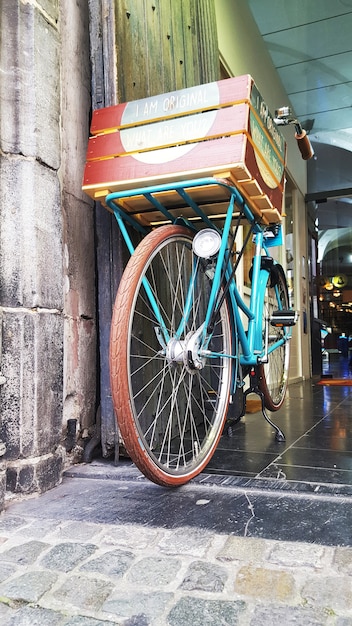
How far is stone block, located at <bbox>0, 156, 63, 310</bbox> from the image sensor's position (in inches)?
62.4

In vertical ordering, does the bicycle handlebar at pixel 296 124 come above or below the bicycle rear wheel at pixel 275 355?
above

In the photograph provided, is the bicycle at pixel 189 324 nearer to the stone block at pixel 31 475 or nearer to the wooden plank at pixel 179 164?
the wooden plank at pixel 179 164

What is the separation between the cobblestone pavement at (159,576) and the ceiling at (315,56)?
4580 mm

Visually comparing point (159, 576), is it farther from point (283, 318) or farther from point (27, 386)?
point (283, 318)

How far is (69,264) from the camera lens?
1913mm

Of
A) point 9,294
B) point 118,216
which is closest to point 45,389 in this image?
point 9,294

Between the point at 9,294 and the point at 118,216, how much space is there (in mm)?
476

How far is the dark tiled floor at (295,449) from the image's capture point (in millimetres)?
1749

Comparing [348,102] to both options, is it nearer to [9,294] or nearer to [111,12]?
[111,12]

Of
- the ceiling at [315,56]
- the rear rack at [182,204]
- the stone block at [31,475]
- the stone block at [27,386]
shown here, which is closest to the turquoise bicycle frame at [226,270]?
the rear rack at [182,204]

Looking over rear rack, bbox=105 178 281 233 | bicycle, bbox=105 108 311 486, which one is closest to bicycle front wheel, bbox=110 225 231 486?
bicycle, bbox=105 108 311 486

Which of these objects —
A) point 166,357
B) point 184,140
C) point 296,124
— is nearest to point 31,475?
point 166,357

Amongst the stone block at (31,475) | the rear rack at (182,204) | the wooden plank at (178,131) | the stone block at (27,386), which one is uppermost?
the wooden plank at (178,131)

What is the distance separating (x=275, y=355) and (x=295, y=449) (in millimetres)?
760
